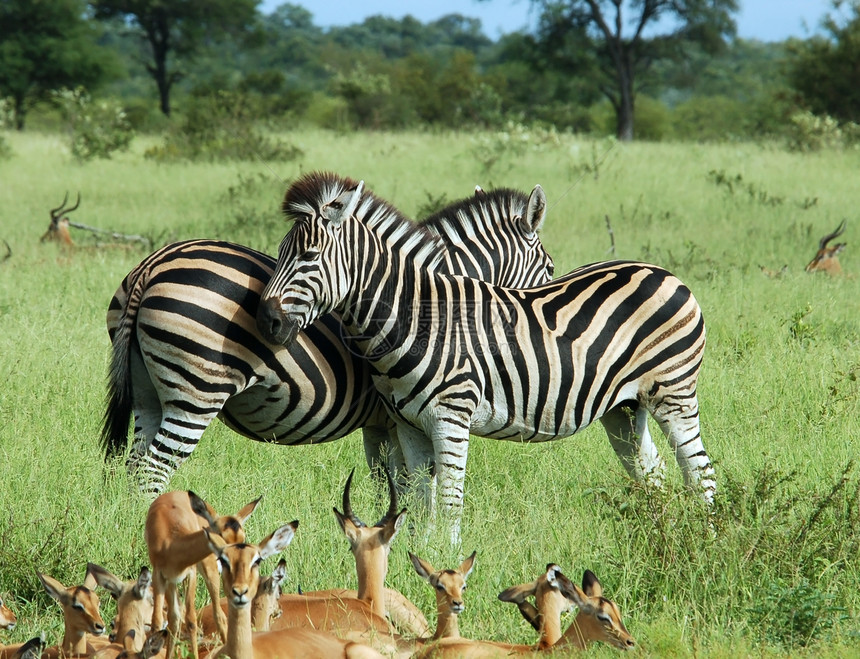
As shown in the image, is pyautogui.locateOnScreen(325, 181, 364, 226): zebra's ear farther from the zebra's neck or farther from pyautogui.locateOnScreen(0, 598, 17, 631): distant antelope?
pyautogui.locateOnScreen(0, 598, 17, 631): distant antelope

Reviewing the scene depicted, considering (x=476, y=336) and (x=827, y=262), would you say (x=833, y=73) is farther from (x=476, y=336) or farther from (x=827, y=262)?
(x=476, y=336)

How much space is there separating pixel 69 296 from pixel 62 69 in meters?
25.6

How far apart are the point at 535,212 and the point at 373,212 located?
2.06 metres

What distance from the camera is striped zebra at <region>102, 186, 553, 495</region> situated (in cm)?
457

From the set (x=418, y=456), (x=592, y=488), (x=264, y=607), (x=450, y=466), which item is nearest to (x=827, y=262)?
(x=592, y=488)

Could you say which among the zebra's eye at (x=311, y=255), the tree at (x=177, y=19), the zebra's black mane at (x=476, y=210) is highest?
the tree at (x=177, y=19)

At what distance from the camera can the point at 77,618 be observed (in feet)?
10.7

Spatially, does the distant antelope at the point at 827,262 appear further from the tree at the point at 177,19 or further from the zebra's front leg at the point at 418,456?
the tree at the point at 177,19

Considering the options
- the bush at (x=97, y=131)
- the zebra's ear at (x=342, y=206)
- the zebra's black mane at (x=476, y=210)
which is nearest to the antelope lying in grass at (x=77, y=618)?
the zebra's ear at (x=342, y=206)

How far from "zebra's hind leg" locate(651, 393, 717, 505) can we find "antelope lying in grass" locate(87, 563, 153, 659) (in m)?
2.89

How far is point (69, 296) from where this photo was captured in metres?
9.03

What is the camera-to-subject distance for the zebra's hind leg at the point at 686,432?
5.16 metres

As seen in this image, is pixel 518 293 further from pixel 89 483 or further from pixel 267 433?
pixel 89 483

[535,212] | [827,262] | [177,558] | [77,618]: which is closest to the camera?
[177,558]
